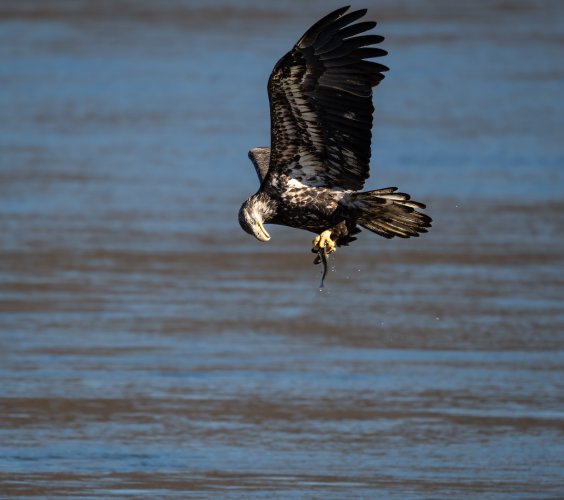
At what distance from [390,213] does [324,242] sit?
372mm

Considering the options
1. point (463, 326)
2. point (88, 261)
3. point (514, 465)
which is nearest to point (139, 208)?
point (88, 261)

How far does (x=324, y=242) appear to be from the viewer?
7.12m

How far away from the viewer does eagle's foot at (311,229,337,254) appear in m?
7.11

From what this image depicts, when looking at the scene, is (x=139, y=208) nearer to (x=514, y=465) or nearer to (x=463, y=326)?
(x=463, y=326)

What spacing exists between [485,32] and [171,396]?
44.9 feet

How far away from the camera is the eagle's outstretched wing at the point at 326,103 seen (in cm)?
680

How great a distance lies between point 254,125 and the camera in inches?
604

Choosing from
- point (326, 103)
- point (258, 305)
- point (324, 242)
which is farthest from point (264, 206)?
point (258, 305)

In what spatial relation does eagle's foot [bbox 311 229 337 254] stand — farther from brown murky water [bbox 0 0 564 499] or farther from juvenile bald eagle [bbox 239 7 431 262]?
brown murky water [bbox 0 0 564 499]

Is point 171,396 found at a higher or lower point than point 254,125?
lower

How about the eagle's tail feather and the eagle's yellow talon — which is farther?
the eagle's yellow talon

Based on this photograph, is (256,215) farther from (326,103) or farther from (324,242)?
(326,103)

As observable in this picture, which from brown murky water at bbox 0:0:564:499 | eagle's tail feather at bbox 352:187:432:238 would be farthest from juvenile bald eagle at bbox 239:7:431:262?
brown murky water at bbox 0:0:564:499

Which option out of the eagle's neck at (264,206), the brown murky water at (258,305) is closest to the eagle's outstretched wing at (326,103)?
the eagle's neck at (264,206)
